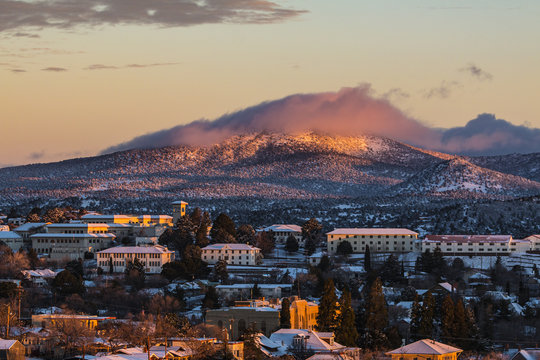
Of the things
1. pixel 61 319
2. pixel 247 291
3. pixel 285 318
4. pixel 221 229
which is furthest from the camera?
pixel 221 229

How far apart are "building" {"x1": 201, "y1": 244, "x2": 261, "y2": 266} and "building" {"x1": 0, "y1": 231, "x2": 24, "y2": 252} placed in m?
17.7

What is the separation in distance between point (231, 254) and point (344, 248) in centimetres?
1116

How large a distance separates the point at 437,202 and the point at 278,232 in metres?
56.7

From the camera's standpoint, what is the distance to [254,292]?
101 meters

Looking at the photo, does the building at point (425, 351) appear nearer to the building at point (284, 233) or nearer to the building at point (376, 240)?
the building at point (376, 240)

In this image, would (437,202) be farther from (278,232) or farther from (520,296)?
(520,296)

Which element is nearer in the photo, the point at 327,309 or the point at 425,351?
the point at 425,351

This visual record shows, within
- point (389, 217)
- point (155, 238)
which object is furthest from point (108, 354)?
point (389, 217)

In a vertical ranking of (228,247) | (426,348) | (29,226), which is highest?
(29,226)

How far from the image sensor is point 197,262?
111 metres

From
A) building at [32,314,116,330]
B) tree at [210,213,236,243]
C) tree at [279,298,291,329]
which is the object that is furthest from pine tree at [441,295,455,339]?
tree at [210,213,236,243]

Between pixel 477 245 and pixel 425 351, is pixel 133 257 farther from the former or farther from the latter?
pixel 425 351

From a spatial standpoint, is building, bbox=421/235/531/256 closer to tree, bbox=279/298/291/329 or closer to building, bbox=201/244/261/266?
building, bbox=201/244/261/266

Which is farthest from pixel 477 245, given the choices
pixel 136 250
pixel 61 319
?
pixel 61 319
